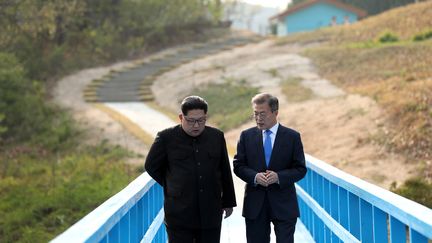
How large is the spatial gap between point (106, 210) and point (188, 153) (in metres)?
0.91

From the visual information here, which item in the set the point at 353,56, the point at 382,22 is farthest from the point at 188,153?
the point at 382,22

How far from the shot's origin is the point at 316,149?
20969 millimetres

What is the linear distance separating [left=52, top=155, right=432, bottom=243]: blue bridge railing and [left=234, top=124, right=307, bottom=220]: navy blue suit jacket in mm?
481

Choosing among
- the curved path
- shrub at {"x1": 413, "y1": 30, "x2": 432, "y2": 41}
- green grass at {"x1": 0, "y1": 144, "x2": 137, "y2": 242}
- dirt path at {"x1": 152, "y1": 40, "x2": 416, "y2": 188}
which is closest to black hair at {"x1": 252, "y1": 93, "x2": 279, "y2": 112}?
the curved path

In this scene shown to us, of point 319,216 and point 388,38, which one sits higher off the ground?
point 319,216

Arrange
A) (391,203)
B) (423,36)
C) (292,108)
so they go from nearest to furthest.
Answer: (391,203), (292,108), (423,36)

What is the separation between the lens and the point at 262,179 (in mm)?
5930

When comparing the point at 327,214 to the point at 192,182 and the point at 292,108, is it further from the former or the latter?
the point at 292,108

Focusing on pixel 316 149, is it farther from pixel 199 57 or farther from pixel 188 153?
pixel 199 57

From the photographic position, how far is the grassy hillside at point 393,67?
765 inches

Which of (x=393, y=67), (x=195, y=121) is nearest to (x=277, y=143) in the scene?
(x=195, y=121)

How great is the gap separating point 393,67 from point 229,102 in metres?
6.68

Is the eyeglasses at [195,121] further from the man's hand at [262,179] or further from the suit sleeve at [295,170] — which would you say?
the suit sleeve at [295,170]

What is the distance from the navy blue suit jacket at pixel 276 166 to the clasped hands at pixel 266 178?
0.13 m
